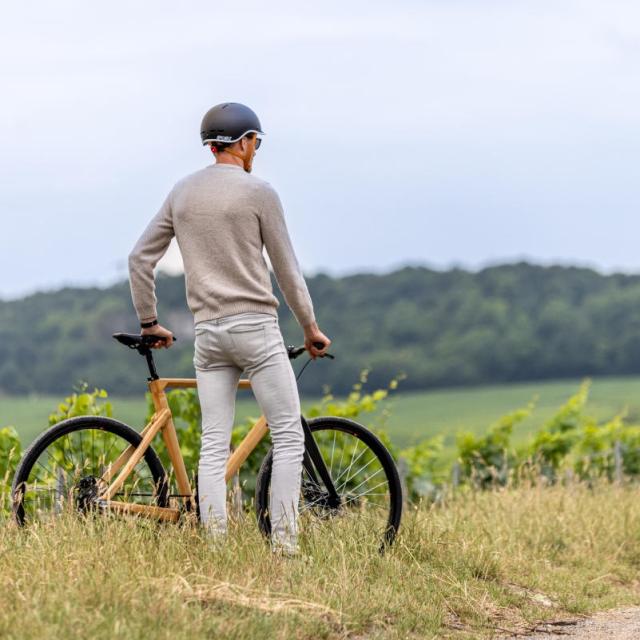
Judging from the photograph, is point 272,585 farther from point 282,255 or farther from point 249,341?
point 282,255

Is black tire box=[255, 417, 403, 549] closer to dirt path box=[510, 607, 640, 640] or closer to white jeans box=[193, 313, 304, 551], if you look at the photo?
white jeans box=[193, 313, 304, 551]

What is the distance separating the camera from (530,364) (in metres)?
60.4

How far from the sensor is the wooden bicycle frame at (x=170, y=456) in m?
5.59

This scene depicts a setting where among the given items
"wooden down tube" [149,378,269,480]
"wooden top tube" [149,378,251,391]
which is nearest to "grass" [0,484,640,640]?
"wooden down tube" [149,378,269,480]

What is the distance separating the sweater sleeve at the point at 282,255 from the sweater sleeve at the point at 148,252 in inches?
20.5

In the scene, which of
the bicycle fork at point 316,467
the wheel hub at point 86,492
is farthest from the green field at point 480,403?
the wheel hub at point 86,492

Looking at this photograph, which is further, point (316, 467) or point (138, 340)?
point (316, 467)

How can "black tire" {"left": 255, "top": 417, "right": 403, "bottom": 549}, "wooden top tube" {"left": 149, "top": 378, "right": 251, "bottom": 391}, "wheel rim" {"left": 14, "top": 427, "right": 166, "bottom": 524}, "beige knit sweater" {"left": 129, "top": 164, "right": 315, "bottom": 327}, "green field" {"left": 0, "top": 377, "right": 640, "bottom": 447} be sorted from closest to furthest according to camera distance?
"beige knit sweater" {"left": 129, "top": 164, "right": 315, "bottom": 327}, "wheel rim" {"left": 14, "top": 427, "right": 166, "bottom": 524}, "wooden top tube" {"left": 149, "top": 378, "right": 251, "bottom": 391}, "black tire" {"left": 255, "top": 417, "right": 403, "bottom": 549}, "green field" {"left": 0, "top": 377, "right": 640, "bottom": 447}

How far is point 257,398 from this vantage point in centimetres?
573

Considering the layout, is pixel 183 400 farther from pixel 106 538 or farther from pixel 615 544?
pixel 106 538

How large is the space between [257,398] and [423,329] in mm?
60906

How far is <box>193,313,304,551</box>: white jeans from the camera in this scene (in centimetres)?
553

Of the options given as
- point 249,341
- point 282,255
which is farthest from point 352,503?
point 282,255

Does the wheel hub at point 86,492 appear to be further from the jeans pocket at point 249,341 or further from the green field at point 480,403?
the green field at point 480,403
